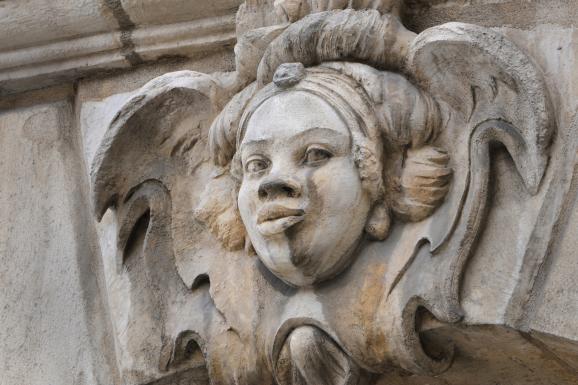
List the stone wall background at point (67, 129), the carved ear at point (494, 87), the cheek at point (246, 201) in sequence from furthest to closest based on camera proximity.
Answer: the stone wall background at point (67, 129), the cheek at point (246, 201), the carved ear at point (494, 87)

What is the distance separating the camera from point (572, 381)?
102 inches

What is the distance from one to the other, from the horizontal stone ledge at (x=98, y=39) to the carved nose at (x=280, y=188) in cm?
48

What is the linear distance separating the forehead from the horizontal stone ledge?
0.36 m

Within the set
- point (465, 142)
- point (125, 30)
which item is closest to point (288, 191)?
point (465, 142)

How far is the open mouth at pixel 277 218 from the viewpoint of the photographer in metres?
2.53

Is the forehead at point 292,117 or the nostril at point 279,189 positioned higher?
the forehead at point 292,117

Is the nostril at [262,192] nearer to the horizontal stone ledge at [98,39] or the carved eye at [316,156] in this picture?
the carved eye at [316,156]

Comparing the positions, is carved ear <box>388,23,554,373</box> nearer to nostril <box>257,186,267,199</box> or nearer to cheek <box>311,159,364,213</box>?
cheek <box>311,159,364,213</box>

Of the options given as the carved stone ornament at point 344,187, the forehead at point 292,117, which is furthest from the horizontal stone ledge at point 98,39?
the forehead at point 292,117

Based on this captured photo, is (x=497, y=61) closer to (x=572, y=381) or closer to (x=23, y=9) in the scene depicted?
(x=572, y=381)

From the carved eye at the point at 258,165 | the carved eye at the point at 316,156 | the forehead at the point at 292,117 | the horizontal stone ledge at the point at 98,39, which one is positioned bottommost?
the carved eye at the point at 316,156

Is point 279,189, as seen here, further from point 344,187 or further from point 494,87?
point 494,87

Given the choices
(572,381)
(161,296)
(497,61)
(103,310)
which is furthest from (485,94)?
(103,310)

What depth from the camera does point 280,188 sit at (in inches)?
100
